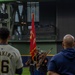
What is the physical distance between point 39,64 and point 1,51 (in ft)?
39.9

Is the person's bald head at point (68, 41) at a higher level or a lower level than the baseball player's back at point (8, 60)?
higher

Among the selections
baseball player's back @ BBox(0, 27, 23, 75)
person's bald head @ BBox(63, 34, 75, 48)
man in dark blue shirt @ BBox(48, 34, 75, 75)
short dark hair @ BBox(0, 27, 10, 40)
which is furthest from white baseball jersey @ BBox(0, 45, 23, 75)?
person's bald head @ BBox(63, 34, 75, 48)

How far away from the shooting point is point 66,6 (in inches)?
1565

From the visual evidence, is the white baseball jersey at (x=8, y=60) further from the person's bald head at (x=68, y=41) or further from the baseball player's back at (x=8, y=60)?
the person's bald head at (x=68, y=41)

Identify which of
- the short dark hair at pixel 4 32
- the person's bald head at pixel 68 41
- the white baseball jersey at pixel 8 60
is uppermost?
the short dark hair at pixel 4 32

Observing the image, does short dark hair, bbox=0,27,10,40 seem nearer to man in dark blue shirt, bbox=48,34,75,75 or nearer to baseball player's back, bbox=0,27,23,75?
baseball player's back, bbox=0,27,23,75

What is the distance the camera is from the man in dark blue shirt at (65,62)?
5.88 metres

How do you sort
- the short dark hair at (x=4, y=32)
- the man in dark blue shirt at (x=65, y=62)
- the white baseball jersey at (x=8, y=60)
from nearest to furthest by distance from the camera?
the man in dark blue shirt at (x=65, y=62) → the short dark hair at (x=4, y=32) → the white baseball jersey at (x=8, y=60)

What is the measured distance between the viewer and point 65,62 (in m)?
5.93

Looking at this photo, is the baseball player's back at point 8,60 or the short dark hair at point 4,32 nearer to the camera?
the short dark hair at point 4,32

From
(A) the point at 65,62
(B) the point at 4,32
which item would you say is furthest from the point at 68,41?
(B) the point at 4,32

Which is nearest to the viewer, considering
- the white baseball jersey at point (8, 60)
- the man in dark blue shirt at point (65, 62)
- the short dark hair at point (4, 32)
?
the man in dark blue shirt at point (65, 62)

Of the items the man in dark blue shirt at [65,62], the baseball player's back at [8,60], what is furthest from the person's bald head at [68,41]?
the baseball player's back at [8,60]

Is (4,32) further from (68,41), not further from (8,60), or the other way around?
(68,41)
